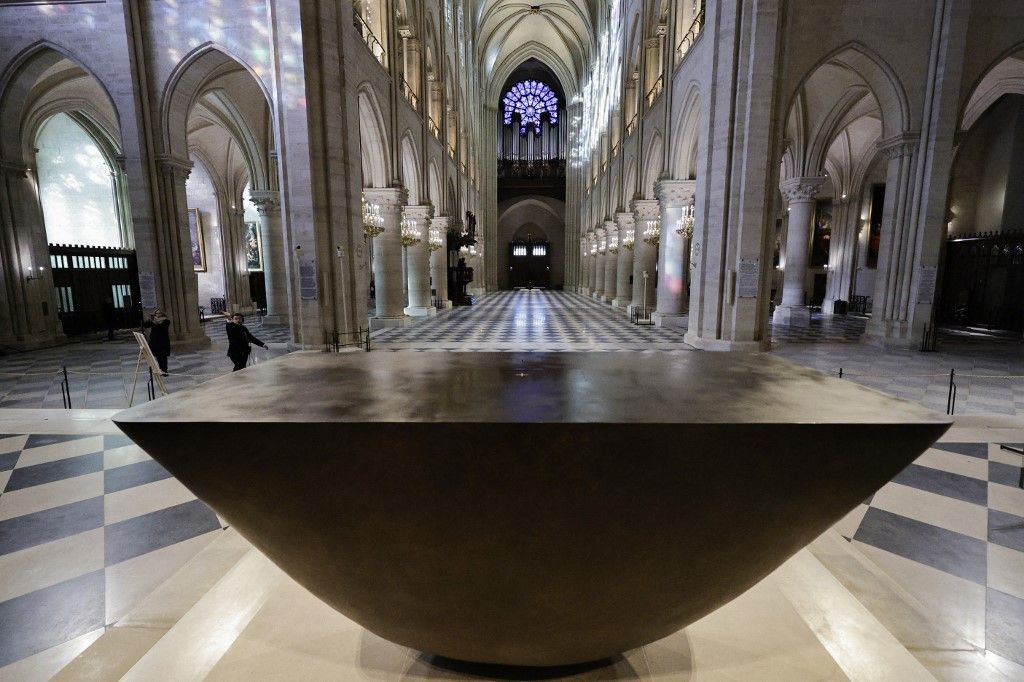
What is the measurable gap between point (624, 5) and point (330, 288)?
67.3ft

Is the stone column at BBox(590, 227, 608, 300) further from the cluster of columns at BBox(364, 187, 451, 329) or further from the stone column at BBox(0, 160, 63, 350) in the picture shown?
the stone column at BBox(0, 160, 63, 350)

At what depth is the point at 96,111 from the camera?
16.4m

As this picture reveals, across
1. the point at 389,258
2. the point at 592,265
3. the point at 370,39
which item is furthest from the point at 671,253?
the point at 592,265

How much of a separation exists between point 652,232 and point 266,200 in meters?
14.4

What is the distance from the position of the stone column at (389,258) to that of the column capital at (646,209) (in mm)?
9060

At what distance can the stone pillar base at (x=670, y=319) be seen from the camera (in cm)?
1524

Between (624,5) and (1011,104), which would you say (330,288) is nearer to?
(624,5)

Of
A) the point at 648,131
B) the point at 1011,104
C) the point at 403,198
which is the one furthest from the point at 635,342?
the point at 1011,104

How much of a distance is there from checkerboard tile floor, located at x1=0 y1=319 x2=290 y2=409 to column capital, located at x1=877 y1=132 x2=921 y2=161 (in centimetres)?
1623

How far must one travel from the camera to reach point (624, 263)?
2203cm

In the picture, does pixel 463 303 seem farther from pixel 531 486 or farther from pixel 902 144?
pixel 531 486

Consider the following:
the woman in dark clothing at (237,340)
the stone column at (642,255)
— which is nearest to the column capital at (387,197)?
the woman in dark clothing at (237,340)

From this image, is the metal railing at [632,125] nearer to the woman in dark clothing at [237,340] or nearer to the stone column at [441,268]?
the stone column at [441,268]

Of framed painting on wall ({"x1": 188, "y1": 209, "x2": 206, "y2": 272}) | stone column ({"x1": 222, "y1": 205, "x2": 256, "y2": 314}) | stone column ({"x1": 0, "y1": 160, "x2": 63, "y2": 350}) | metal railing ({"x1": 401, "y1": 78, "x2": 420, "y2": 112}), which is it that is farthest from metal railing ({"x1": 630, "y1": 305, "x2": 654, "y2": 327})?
framed painting on wall ({"x1": 188, "y1": 209, "x2": 206, "y2": 272})
